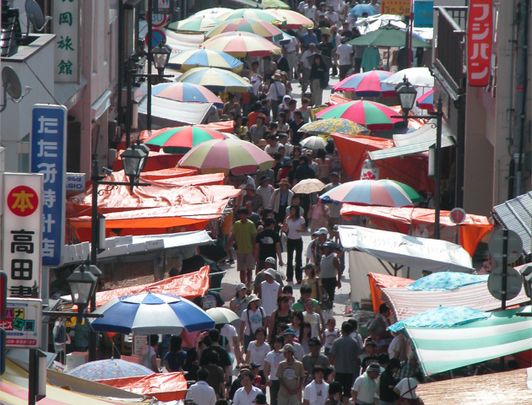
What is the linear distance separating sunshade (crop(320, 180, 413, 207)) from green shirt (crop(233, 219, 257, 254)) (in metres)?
1.49

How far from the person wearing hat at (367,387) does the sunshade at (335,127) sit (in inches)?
582

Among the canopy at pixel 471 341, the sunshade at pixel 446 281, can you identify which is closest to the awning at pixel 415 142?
the sunshade at pixel 446 281

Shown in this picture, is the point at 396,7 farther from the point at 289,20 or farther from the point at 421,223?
the point at 421,223

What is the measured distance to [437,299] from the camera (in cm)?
2036

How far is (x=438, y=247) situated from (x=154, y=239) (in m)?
3.91

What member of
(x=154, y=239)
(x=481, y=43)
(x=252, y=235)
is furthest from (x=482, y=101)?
(x=154, y=239)

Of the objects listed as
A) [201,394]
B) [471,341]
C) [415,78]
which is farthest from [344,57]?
[471,341]

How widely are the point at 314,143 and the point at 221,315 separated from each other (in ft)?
43.5

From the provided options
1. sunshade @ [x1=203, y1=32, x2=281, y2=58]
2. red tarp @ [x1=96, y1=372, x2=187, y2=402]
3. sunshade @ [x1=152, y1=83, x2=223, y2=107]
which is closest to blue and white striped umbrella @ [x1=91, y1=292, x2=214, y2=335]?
red tarp @ [x1=96, y1=372, x2=187, y2=402]

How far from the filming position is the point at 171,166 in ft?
104

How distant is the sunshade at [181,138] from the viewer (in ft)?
104

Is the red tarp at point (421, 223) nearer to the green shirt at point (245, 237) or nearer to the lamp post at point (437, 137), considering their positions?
the lamp post at point (437, 137)

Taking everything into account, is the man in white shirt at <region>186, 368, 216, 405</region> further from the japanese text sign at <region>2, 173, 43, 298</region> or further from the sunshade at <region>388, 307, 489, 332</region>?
the japanese text sign at <region>2, 173, 43, 298</region>

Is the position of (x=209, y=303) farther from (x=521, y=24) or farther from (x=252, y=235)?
(x=521, y=24)
